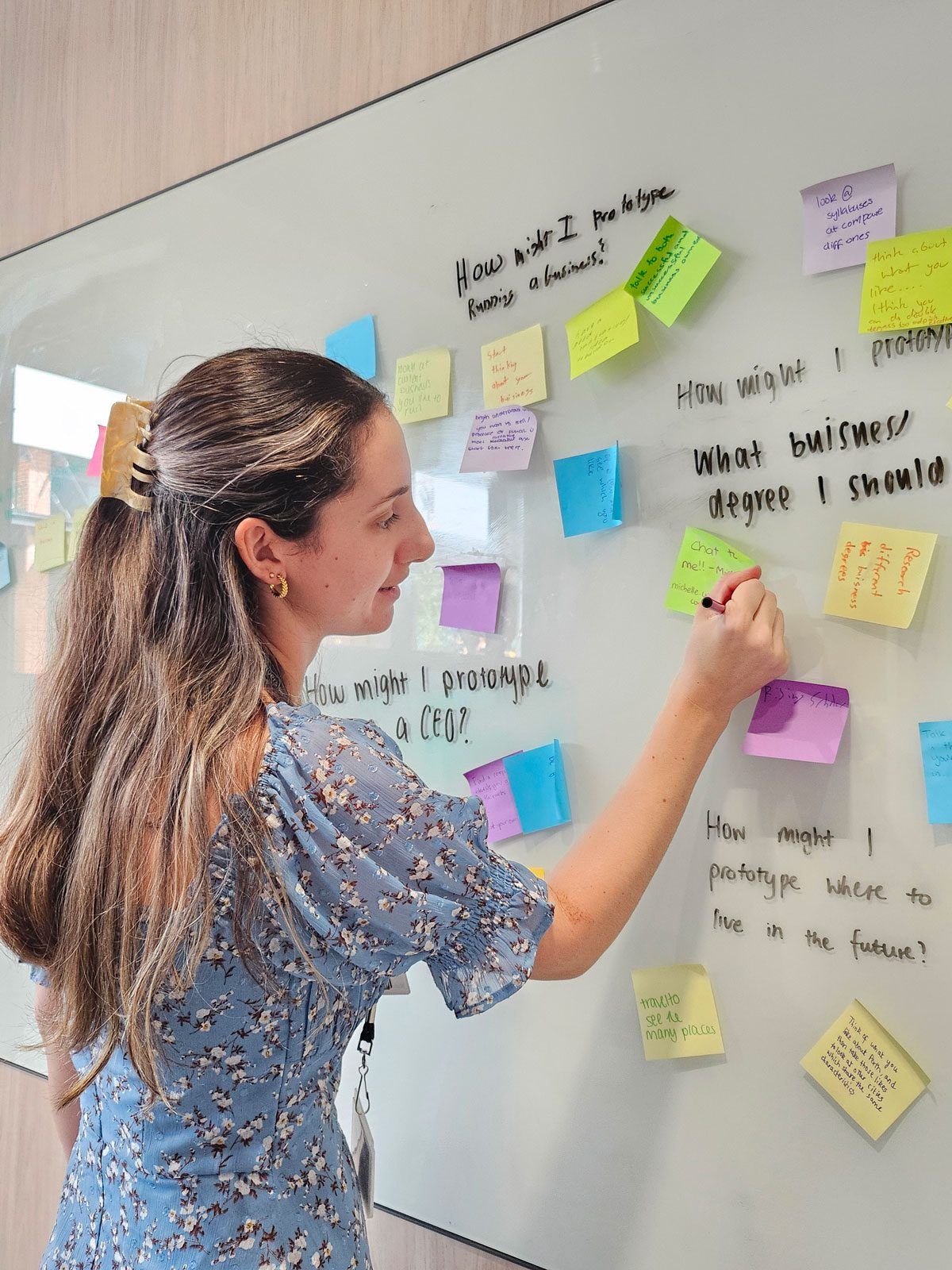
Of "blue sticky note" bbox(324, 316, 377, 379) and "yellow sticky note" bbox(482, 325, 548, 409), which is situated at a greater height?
"blue sticky note" bbox(324, 316, 377, 379)

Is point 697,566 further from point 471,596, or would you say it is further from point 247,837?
point 247,837

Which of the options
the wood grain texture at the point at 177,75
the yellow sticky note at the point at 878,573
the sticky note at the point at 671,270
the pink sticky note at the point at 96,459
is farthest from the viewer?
the pink sticky note at the point at 96,459

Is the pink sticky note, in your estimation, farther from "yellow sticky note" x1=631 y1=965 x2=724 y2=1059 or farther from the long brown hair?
"yellow sticky note" x1=631 y1=965 x2=724 y2=1059

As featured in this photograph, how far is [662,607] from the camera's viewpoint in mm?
991

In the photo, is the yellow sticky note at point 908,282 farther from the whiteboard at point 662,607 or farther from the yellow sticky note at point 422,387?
the yellow sticky note at point 422,387

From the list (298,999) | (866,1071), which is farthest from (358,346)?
(866,1071)

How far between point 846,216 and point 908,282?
84mm

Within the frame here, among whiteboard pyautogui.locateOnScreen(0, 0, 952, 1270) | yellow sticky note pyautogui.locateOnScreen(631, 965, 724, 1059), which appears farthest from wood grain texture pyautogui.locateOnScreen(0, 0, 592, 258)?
yellow sticky note pyautogui.locateOnScreen(631, 965, 724, 1059)

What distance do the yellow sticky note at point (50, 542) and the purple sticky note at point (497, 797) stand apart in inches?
34.0

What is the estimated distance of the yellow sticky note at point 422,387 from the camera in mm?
1160

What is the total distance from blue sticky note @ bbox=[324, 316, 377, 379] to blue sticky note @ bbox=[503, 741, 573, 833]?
504mm

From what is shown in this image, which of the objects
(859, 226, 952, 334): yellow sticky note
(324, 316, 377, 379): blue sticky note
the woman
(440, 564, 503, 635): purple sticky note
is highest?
(324, 316, 377, 379): blue sticky note

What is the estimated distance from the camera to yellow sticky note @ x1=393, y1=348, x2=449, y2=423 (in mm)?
1160

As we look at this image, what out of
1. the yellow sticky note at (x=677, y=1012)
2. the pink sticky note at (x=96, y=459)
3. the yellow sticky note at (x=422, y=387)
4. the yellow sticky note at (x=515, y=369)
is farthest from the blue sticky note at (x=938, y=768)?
the pink sticky note at (x=96, y=459)
